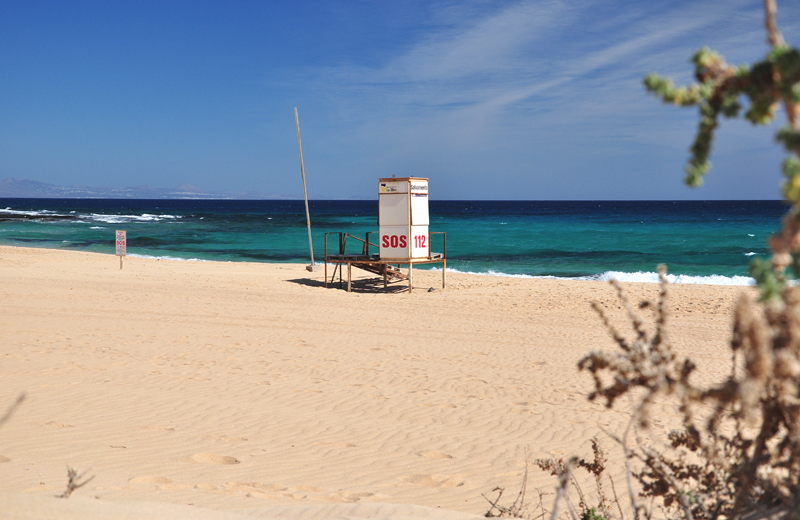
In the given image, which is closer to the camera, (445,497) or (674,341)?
(445,497)

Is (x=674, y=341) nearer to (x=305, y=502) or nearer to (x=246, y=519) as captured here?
(x=305, y=502)

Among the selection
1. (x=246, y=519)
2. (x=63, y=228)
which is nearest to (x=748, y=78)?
(x=246, y=519)

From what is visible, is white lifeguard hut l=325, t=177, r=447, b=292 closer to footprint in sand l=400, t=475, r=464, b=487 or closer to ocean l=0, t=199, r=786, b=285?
ocean l=0, t=199, r=786, b=285

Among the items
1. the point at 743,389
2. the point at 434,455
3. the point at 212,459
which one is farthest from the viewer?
the point at 434,455

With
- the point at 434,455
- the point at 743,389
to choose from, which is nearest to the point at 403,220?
the point at 434,455

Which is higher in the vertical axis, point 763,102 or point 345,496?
point 763,102

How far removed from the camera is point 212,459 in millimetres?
4949

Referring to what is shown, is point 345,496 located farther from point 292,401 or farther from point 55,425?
point 55,425

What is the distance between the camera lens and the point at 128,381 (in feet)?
23.7

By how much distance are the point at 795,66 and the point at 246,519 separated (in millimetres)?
3200

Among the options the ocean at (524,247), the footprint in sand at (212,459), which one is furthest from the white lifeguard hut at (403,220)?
the footprint in sand at (212,459)

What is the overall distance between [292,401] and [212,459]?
5.86ft

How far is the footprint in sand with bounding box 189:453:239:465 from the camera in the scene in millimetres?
4891

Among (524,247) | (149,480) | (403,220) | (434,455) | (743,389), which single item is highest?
(403,220)
